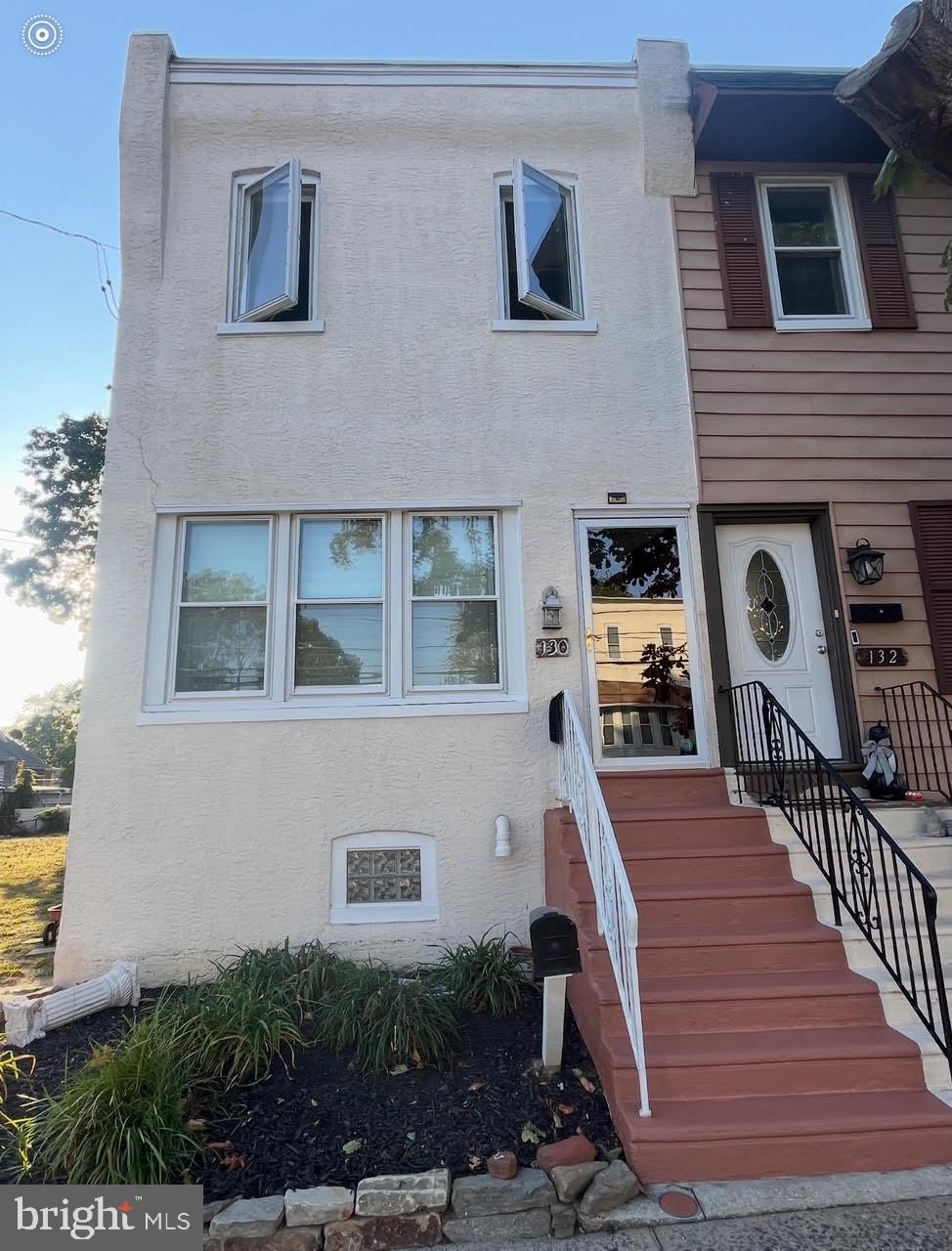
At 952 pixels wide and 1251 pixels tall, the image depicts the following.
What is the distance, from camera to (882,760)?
4938 mm

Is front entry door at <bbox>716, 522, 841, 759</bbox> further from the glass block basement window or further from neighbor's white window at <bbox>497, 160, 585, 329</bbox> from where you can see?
the glass block basement window

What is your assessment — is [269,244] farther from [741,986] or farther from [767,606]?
[741,986]

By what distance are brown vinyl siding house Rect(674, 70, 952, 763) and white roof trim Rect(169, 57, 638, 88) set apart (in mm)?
1511

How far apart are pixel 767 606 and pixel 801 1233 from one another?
4.07 m

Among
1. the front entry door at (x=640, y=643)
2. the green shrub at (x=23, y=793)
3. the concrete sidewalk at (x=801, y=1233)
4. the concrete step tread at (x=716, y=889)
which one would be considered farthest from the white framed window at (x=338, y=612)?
the green shrub at (x=23, y=793)

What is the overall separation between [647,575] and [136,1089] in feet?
14.6

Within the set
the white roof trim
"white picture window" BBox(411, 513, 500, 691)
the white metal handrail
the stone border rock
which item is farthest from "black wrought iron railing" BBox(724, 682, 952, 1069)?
the white roof trim

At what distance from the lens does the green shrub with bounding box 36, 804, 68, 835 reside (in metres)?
16.3

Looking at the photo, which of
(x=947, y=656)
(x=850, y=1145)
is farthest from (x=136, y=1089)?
(x=947, y=656)

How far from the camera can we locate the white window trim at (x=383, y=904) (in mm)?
4664

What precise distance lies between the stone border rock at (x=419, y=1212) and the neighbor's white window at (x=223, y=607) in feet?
10.8

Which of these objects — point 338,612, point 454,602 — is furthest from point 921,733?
point 338,612

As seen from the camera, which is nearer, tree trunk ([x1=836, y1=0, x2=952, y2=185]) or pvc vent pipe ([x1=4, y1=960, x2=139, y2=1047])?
tree trunk ([x1=836, y1=0, x2=952, y2=185])

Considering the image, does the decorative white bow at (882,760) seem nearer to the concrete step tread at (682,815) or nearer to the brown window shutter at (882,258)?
the concrete step tread at (682,815)
